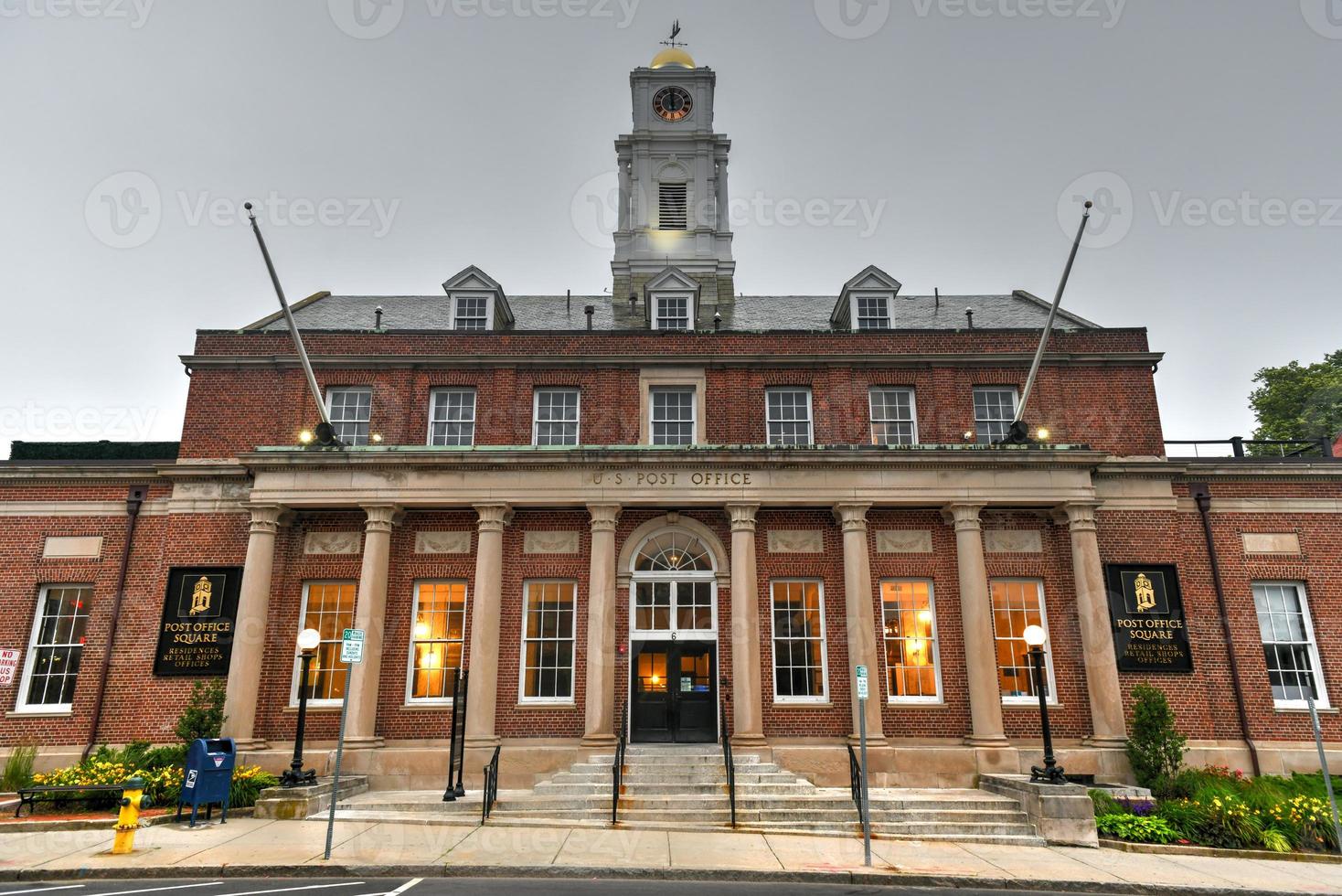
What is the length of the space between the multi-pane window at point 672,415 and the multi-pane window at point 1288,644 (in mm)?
15168

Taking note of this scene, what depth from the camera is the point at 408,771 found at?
57.4ft

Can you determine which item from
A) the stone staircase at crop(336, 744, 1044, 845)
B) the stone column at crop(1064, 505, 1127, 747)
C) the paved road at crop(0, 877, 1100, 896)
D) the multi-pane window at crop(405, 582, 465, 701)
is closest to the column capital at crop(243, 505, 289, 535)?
the multi-pane window at crop(405, 582, 465, 701)

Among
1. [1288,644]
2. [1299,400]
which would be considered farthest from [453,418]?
[1299,400]

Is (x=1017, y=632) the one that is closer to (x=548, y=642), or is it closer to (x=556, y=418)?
(x=548, y=642)

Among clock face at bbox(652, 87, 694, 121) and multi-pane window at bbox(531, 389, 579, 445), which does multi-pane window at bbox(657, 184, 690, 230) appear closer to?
clock face at bbox(652, 87, 694, 121)

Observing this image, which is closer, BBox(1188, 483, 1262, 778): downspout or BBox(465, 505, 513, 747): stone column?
BBox(465, 505, 513, 747): stone column

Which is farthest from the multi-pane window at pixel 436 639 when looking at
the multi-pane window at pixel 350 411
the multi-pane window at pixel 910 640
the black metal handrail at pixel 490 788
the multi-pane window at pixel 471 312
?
the multi-pane window at pixel 910 640

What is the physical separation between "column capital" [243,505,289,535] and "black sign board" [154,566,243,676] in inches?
60.3

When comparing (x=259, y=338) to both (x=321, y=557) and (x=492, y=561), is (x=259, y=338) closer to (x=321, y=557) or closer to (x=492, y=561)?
(x=321, y=557)

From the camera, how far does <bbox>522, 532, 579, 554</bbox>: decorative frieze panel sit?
19.5 metres

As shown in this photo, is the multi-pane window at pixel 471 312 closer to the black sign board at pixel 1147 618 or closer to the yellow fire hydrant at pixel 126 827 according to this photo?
the yellow fire hydrant at pixel 126 827

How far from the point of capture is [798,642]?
19031mm

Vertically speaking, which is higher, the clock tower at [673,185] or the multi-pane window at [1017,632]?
the clock tower at [673,185]

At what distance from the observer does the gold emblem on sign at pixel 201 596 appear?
19.2m
